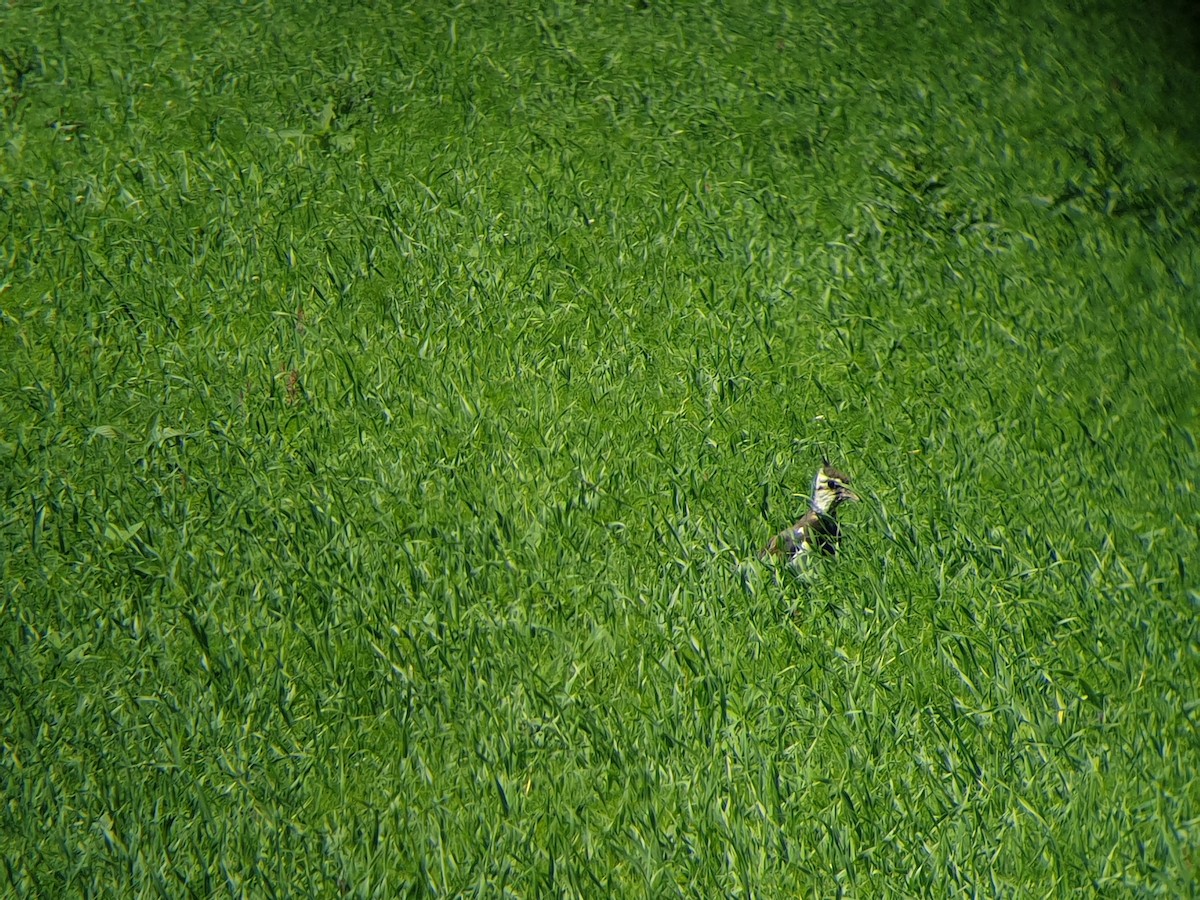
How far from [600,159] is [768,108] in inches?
27.2

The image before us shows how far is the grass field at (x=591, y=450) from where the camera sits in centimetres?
228

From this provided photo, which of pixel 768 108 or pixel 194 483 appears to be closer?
pixel 194 483

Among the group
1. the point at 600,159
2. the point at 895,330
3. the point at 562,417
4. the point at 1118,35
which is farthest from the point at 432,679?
the point at 1118,35

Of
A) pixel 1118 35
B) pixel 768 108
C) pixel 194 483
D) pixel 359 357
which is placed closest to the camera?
pixel 194 483

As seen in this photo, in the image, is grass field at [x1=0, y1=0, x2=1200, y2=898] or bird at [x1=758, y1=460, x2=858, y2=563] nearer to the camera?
grass field at [x1=0, y1=0, x2=1200, y2=898]

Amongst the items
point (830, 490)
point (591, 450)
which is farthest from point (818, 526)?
point (591, 450)

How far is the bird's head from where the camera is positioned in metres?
2.82

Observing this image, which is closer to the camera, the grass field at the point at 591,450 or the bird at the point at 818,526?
the grass field at the point at 591,450

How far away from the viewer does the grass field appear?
228cm

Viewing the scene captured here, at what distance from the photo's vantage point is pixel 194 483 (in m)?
2.82

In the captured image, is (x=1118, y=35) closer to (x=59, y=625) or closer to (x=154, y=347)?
(x=154, y=347)

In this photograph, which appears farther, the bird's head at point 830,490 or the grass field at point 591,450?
the bird's head at point 830,490

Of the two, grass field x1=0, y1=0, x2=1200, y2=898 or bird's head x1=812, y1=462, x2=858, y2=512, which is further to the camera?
bird's head x1=812, y1=462, x2=858, y2=512

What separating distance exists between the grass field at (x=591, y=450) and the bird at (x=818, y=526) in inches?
2.0
